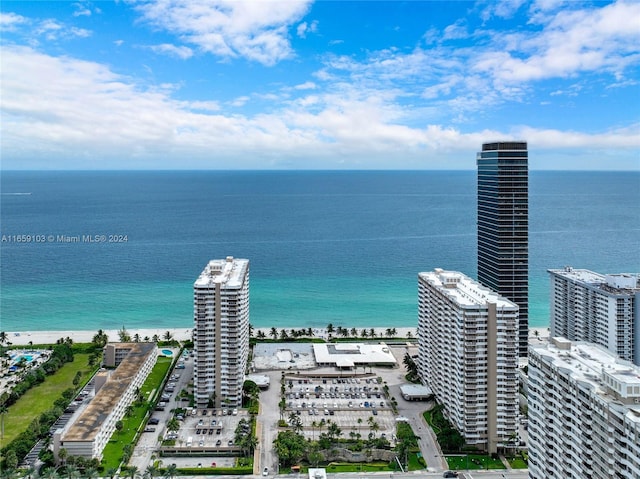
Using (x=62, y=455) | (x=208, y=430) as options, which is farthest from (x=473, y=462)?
(x=62, y=455)

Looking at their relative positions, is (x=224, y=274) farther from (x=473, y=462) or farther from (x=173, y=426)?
(x=473, y=462)

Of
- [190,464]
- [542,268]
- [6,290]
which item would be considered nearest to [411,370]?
[190,464]

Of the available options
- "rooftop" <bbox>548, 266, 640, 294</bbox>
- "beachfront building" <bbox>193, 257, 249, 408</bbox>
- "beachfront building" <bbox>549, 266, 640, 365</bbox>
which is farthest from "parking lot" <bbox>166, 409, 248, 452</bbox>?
"rooftop" <bbox>548, 266, 640, 294</bbox>

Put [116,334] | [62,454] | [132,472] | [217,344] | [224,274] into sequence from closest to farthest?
[132,472], [62,454], [217,344], [224,274], [116,334]

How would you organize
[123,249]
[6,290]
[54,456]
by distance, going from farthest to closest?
[123,249] → [6,290] → [54,456]

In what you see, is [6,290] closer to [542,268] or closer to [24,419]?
[24,419]

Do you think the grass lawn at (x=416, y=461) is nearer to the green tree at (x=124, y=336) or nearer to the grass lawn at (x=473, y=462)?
the grass lawn at (x=473, y=462)

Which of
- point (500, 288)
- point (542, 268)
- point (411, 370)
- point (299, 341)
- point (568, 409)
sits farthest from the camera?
point (542, 268)
